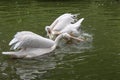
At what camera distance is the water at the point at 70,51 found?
8750 millimetres

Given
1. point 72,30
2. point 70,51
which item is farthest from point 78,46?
point 72,30

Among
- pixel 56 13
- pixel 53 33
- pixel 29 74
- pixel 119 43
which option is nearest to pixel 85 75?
pixel 29 74

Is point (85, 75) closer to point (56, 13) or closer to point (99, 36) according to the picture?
point (99, 36)

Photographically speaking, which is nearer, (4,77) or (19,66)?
(4,77)

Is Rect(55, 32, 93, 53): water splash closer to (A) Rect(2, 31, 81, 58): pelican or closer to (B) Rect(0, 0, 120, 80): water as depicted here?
(B) Rect(0, 0, 120, 80): water

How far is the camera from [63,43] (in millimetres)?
11609

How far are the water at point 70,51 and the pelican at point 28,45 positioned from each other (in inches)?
6.1

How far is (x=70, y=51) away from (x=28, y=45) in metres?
1.14

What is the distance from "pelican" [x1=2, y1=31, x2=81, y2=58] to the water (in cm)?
16

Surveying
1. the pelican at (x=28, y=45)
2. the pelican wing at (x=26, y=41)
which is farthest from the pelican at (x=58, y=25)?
the pelican wing at (x=26, y=41)

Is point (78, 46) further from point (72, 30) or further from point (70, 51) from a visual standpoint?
point (72, 30)

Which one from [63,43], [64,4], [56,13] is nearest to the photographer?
[63,43]

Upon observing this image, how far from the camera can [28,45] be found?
1017 centimetres

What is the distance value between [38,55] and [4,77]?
179cm
